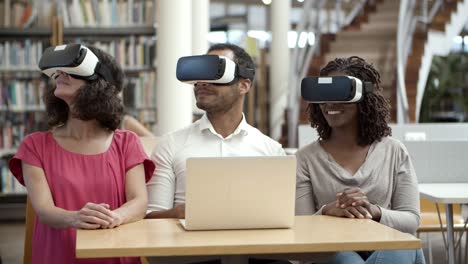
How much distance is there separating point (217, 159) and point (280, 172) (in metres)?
0.17

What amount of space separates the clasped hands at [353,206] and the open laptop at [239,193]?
278mm

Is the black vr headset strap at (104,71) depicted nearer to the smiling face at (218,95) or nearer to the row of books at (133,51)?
the smiling face at (218,95)

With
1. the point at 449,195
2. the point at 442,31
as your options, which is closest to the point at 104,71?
the point at 449,195

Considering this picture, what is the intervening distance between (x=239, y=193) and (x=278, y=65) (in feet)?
29.3

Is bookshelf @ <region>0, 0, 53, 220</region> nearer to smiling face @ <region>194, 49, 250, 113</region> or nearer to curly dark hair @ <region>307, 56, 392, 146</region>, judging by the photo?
smiling face @ <region>194, 49, 250, 113</region>

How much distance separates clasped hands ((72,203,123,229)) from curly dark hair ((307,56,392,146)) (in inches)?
33.0

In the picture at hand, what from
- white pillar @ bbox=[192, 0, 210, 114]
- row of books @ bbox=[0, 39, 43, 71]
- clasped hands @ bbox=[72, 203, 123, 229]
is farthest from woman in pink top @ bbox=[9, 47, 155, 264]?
white pillar @ bbox=[192, 0, 210, 114]

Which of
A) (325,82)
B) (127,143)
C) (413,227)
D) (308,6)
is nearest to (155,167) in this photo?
(127,143)

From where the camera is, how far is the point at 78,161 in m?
2.49

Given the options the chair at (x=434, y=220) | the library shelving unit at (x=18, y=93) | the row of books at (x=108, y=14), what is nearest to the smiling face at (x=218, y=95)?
the chair at (x=434, y=220)

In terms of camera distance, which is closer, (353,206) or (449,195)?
(353,206)

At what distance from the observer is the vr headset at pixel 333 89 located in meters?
2.47

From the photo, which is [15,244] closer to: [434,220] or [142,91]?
[142,91]

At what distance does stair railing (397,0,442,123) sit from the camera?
26.8 ft
